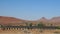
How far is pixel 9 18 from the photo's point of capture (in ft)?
388

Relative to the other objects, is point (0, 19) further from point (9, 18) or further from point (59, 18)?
point (59, 18)

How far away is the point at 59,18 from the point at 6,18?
41.2 m

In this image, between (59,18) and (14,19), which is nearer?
(14,19)

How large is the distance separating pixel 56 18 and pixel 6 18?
39143 millimetres

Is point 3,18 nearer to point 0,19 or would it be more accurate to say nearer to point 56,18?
point 0,19

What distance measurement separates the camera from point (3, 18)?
113 metres

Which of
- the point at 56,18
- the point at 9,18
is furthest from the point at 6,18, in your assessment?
the point at 56,18

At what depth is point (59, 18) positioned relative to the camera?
135 m

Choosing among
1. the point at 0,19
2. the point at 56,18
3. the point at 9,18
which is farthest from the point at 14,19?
the point at 56,18

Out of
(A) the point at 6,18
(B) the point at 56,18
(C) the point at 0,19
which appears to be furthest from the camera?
(B) the point at 56,18

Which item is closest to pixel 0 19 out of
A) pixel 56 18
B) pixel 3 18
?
pixel 3 18

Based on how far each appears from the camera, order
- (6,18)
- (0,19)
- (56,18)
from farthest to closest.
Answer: (56,18) → (6,18) → (0,19)

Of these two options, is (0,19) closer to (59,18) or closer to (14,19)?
(14,19)

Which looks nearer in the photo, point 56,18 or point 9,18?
point 9,18
